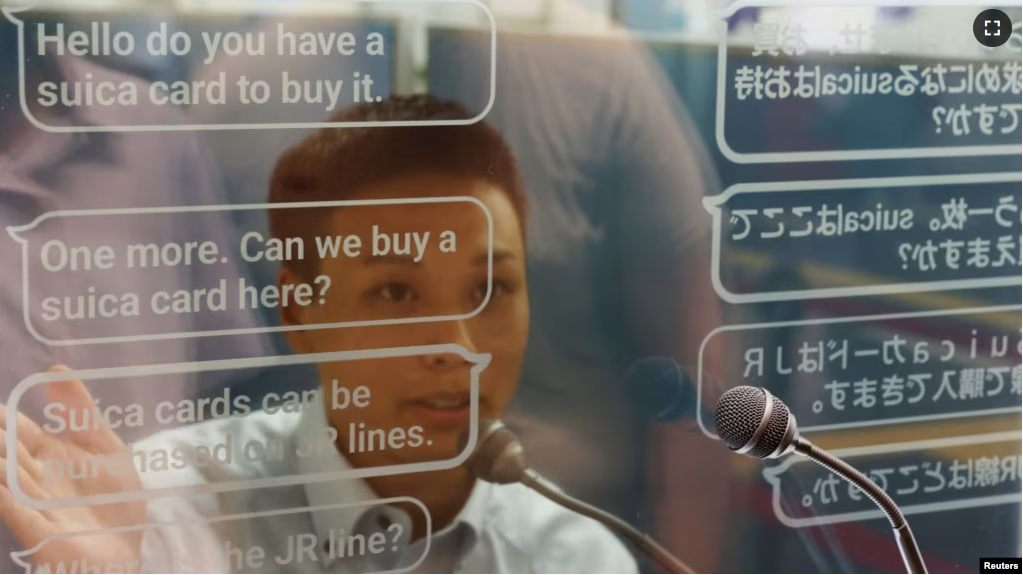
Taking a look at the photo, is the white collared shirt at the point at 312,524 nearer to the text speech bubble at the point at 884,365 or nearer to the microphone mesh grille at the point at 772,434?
the text speech bubble at the point at 884,365

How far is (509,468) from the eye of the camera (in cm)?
190

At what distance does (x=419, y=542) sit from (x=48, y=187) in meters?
0.71

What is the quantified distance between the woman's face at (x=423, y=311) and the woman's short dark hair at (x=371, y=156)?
0.02 metres

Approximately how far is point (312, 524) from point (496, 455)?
0.93ft

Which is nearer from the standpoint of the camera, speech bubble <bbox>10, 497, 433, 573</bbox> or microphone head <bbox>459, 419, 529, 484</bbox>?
speech bubble <bbox>10, 497, 433, 573</bbox>

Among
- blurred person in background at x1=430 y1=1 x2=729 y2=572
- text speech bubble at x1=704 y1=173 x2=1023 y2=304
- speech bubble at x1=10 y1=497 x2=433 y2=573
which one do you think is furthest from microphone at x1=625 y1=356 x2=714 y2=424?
speech bubble at x1=10 y1=497 x2=433 y2=573

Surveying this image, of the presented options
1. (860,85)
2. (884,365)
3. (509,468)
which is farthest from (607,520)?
(860,85)

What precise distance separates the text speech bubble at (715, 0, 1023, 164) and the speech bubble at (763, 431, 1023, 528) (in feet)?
1.59

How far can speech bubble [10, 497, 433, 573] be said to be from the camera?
1688 mm

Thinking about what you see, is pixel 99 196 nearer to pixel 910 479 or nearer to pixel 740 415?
pixel 740 415

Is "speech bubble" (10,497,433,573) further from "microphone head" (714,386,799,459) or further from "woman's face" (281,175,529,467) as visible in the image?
"microphone head" (714,386,799,459)

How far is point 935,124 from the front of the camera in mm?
2068

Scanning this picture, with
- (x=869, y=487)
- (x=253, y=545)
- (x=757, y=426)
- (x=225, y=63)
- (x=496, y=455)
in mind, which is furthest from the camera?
(x=496, y=455)

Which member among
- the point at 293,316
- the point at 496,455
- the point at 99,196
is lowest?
the point at 496,455
